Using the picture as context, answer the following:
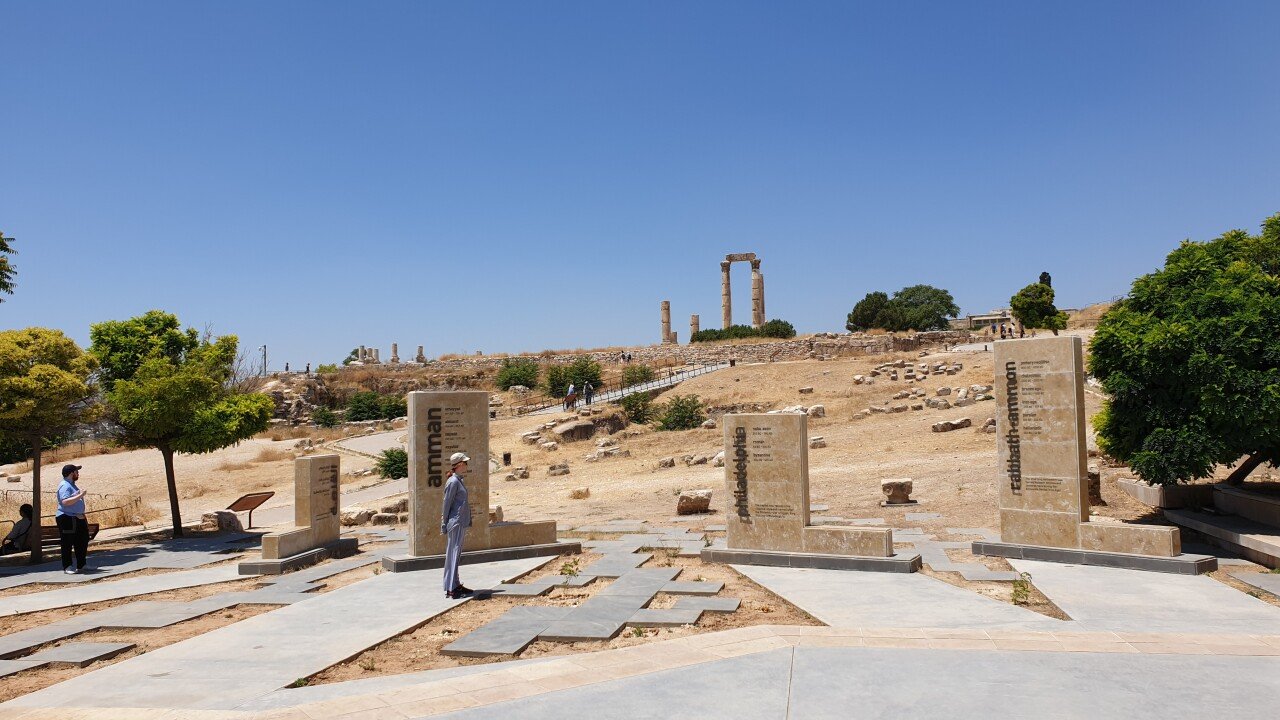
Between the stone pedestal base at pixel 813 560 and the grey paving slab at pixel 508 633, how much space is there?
2959mm

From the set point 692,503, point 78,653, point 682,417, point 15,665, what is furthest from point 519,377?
point 15,665

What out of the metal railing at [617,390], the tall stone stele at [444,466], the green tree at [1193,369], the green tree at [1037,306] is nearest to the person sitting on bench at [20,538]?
the tall stone stele at [444,466]

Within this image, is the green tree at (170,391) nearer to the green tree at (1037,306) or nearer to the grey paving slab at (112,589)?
the grey paving slab at (112,589)

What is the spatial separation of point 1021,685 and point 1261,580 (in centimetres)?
505

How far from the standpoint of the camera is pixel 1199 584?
812 cm

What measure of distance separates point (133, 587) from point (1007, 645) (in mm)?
10176

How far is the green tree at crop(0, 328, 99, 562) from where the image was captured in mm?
12148

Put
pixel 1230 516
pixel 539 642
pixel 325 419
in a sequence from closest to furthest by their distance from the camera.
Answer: pixel 539 642
pixel 1230 516
pixel 325 419

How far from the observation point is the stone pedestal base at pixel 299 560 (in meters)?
10.7

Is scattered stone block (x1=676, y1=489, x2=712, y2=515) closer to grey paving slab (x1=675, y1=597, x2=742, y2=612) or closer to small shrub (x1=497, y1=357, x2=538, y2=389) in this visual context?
grey paving slab (x1=675, y1=597, x2=742, y2=612)

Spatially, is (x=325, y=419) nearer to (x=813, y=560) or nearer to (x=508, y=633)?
(x=813, y=560)

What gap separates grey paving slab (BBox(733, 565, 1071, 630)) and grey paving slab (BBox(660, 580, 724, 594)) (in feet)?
1.88

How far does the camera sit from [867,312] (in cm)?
6400

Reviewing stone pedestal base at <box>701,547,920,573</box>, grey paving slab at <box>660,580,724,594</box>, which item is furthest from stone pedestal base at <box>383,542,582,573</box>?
grey paving slab at <box>660,580,724,594</box>
